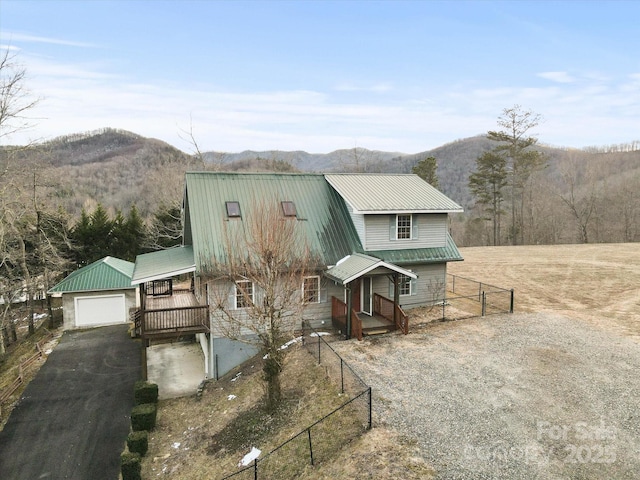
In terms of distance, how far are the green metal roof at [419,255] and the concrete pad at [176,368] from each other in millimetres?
9213

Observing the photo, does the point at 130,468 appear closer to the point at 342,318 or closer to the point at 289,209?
the point at 342,318

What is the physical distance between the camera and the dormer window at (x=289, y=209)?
732 inches

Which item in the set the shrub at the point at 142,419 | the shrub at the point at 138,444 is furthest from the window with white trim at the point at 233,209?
the shrub at the point at 138,444

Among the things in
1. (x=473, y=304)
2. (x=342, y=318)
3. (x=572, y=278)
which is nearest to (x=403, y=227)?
(x=342, y=318)

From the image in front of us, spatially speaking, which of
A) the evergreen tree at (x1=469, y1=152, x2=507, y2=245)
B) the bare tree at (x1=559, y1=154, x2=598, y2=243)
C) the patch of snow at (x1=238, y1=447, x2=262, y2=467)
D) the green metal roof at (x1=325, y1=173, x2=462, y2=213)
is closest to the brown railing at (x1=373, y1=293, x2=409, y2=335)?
the green metal roof at (x1=325, y1=173, x2=462, y2=213)

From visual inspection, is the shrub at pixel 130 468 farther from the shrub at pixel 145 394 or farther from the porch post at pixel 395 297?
the porch post at pixel 395 297

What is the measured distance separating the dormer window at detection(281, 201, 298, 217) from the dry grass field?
39.3 feet

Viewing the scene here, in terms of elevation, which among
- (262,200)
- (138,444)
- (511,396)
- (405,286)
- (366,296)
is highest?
(262,200)

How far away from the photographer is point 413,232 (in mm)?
19000

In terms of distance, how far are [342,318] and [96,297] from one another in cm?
1705

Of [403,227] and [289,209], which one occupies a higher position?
[289,209]

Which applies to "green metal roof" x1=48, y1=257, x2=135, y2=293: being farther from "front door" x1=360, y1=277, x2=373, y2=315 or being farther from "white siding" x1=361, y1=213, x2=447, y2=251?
"white siding" x1=361, y1=213, x2=447, y2=251

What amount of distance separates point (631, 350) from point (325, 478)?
40.7 feet

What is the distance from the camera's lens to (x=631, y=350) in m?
14.6
